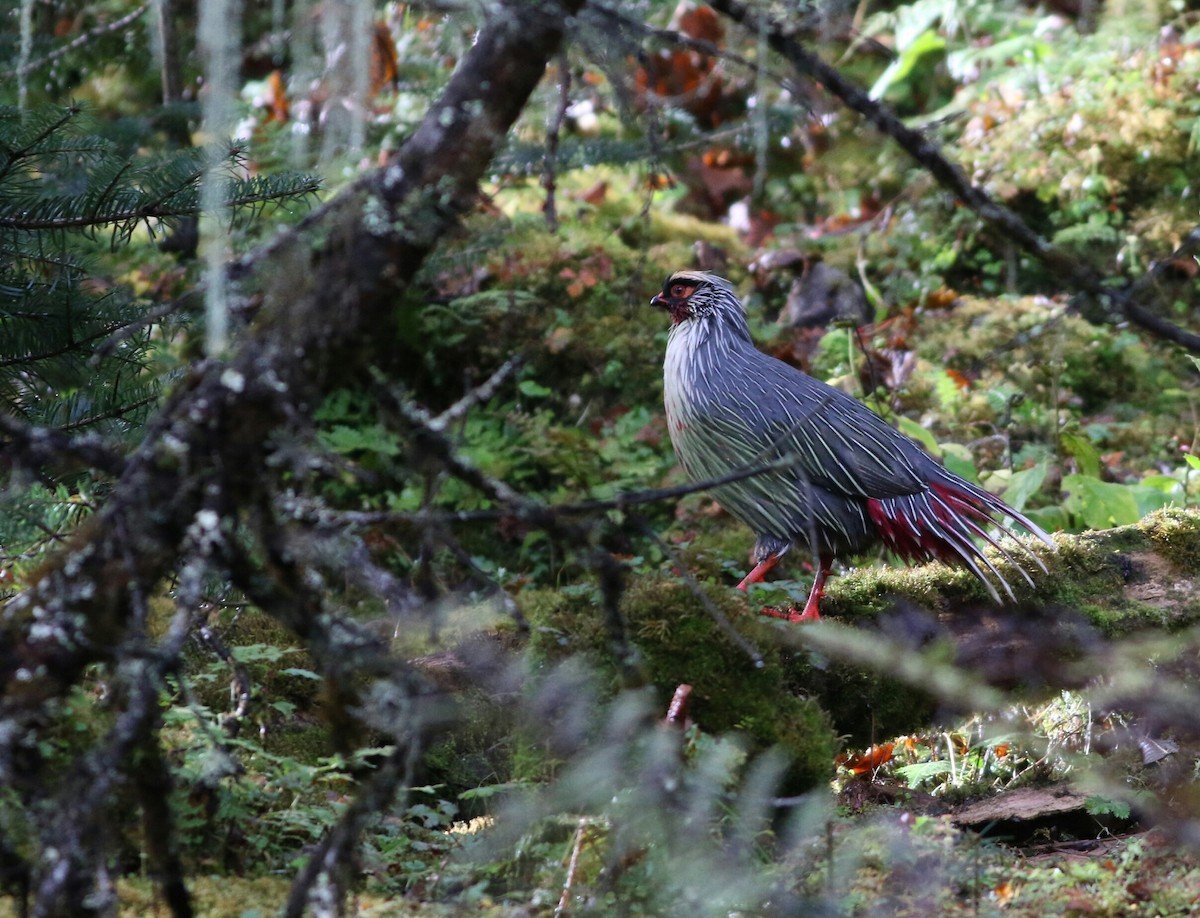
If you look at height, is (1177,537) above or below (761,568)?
above

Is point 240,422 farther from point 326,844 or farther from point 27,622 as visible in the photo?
point 326,844

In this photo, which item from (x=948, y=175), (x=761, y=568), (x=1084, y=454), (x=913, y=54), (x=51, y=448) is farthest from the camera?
(x=913, y=54)

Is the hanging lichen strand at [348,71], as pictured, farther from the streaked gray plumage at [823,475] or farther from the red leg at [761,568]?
the red leg at [761,568]

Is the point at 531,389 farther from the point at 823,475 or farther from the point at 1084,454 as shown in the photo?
the point at 1084,454

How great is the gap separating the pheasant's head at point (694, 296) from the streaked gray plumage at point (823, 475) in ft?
1.46

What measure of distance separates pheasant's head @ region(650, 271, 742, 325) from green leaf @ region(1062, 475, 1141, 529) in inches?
71.4

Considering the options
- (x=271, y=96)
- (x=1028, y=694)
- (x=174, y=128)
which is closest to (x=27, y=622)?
(x=1028, y=694)

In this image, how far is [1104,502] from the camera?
532 centimetres

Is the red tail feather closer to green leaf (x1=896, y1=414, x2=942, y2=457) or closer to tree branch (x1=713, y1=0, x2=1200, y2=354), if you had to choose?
green leaf (x1=896, y1=414, x2=942, y2=457)

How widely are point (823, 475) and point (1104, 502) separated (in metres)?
1.59

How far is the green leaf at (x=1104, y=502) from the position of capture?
5320mm

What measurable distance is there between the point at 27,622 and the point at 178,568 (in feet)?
3.94

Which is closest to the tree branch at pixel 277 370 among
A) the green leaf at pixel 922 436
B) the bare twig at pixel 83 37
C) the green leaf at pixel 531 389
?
the bare twig at pixel 83 37

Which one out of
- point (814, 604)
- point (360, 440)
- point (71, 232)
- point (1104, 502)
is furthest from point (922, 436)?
point (71, 232)
